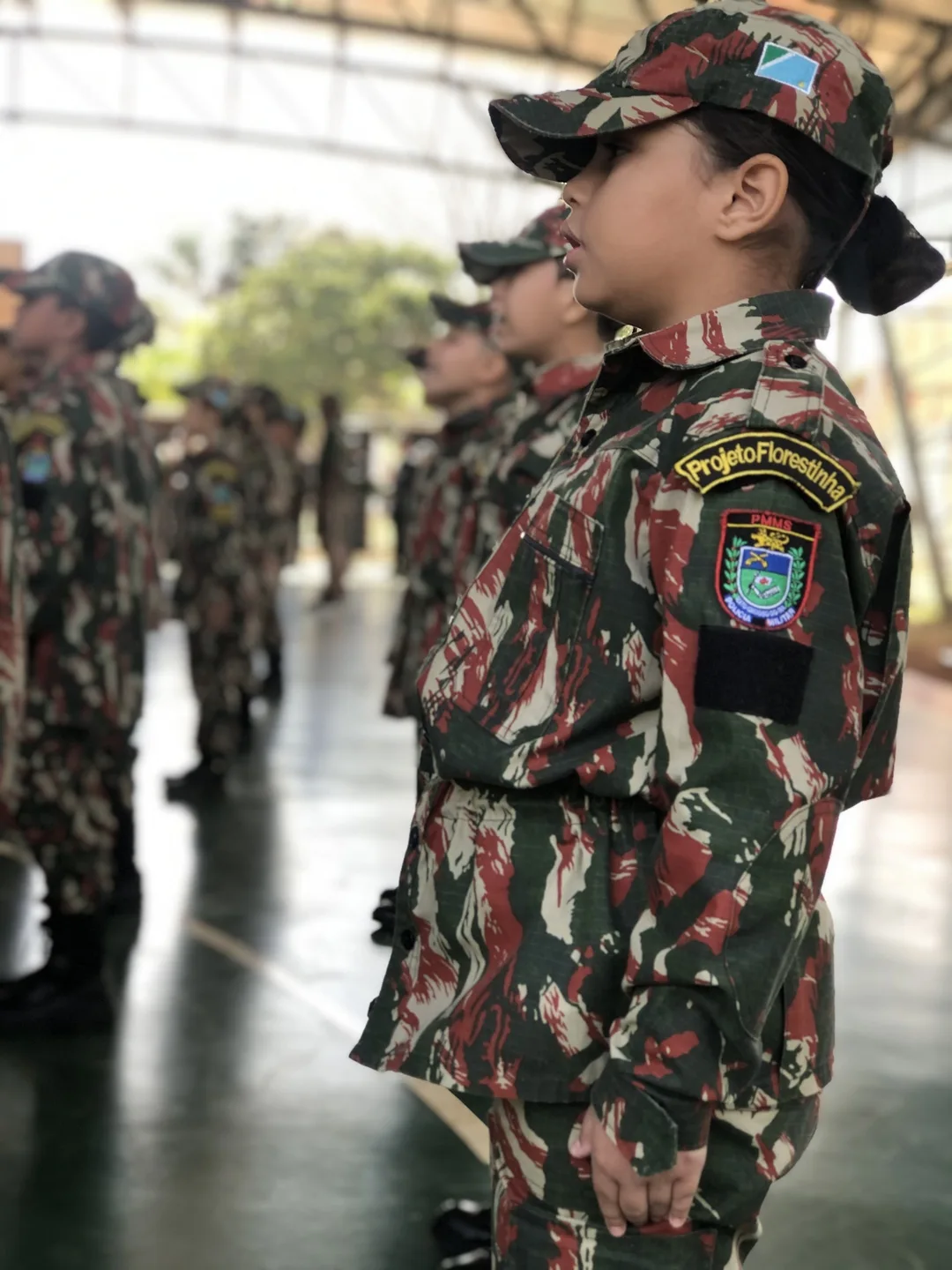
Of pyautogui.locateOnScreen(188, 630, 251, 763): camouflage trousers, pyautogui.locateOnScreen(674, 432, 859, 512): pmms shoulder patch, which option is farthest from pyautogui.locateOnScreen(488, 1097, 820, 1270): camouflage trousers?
pyautogui.locateOnScreen(188, 630, 251, 763): camouflage trousers

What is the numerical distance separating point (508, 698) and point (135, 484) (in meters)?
2.64

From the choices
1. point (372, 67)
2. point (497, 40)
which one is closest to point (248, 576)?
point (497, 40)

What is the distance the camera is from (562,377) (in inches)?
114

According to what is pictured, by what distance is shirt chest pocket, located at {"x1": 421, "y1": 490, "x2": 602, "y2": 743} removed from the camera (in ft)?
4.42

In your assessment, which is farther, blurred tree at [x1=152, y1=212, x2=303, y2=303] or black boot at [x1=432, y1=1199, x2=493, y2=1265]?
blurred tree at [x1=152, y1=212, x2=303, y2=303]

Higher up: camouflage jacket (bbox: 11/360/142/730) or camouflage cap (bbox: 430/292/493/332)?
camouflage cap (bbox: 430/292/493/332)

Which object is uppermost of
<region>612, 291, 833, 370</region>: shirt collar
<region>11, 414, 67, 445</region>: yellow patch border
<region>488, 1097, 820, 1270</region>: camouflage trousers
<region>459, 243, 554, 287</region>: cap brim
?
<region>459, 243, 554, 287</region>: cap brim

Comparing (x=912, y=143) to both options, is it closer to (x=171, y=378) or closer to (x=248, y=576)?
(x=248, y=576)

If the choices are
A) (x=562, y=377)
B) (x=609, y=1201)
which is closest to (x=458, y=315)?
(x=562, y=377)

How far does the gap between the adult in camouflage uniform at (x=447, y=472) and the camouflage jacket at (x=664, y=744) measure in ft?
9.21

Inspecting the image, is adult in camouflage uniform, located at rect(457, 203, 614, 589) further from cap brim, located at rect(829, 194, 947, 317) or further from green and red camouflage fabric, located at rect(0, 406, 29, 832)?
cap brim, located at rect(829, 194, 947, 317)

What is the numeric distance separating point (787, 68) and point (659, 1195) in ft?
3.07

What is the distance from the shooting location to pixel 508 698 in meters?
1.37

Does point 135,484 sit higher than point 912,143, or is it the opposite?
point 912,143
